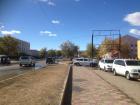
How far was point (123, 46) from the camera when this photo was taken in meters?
103

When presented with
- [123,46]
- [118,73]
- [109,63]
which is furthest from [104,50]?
[118,73]

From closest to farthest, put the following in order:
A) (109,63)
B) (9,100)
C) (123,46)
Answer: (9,100) → (109,63) → (123,46)

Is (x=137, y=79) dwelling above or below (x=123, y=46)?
below

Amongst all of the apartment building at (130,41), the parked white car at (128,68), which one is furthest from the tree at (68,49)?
the parked white car at (128,68)

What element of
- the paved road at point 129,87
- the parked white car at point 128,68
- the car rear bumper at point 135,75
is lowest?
the paved road at point 129,87

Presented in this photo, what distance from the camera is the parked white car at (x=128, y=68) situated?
81.4 feet

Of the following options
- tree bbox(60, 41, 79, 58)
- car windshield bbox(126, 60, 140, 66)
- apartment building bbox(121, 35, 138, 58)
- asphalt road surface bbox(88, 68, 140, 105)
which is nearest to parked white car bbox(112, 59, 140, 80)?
car windshield bbox(126, 60, 140, 66)

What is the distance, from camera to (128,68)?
25828mm

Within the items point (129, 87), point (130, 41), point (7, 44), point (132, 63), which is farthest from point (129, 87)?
point (130, 41)

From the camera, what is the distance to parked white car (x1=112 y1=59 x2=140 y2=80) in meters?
24.8

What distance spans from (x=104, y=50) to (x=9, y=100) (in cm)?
9439

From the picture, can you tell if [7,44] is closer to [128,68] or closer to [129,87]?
[128,68]

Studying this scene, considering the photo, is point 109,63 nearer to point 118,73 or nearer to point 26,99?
point 118,73

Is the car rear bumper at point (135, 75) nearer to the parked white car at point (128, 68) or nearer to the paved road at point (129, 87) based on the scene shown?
the parked white car at point (128, 68)
